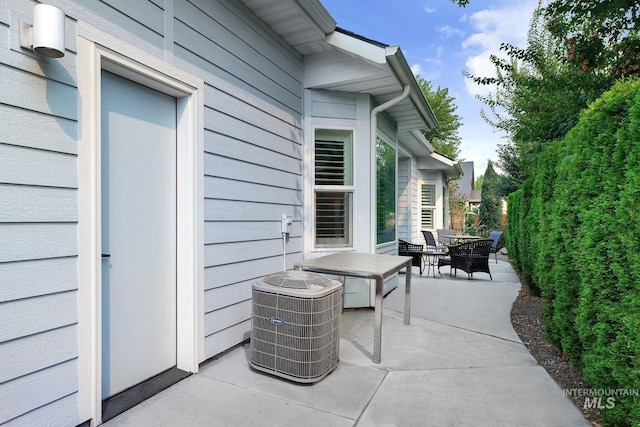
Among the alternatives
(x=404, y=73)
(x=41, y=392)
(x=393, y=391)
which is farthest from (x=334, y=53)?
(x=41, y=392)

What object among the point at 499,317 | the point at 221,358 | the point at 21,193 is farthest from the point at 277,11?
the point at 499,317

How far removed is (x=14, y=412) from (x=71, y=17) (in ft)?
6.58

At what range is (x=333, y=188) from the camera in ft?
14.4

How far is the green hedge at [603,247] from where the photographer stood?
1.81 m

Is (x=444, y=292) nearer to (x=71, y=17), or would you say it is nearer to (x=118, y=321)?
(x=118, y=321)

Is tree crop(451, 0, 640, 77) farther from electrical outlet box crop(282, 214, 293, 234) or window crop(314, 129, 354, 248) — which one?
electrical outlet box crop(282, 214, 293, 234)

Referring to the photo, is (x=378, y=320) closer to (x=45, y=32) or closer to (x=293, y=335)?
(x=293, y=335)

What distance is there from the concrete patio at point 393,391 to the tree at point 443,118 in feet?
62.6

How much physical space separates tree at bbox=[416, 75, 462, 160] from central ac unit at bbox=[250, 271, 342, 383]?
65.1ft

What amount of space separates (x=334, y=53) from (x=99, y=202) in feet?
9.95

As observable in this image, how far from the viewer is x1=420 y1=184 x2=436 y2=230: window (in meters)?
11.3

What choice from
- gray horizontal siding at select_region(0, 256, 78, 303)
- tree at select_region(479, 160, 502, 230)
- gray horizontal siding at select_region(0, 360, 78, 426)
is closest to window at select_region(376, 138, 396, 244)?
gray horizontal siding at select_region(0, 256, 78, 303)

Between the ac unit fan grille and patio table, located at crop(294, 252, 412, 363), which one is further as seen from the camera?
patio table, located at crop(294, 252, 412, 363)

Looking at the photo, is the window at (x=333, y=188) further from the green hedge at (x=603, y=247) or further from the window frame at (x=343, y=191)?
the green hedge at (x=603, y=247)
